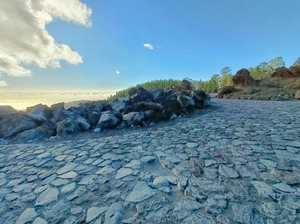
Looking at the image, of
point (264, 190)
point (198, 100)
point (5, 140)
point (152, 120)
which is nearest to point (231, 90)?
point (198, 100)

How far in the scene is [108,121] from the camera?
4934 mm

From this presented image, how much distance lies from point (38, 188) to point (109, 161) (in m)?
0.99

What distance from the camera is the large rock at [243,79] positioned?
15.3 m

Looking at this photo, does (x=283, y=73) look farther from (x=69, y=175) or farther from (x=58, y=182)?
(x=58, y=182)

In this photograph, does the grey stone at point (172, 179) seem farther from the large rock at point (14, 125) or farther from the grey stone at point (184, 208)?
the large rock at point (14, 125)

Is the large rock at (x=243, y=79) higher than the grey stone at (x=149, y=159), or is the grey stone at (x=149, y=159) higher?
the large rock at (x=243, y=79)

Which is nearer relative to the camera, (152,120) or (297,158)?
(297,158)

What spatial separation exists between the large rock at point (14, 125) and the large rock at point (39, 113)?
144 millimetres

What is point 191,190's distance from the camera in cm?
180

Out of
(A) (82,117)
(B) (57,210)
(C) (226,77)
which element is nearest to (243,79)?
(C) (226,77)

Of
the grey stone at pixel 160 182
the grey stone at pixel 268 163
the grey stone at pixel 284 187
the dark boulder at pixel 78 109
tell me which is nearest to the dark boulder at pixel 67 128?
the dark boulder at pixel 78 109

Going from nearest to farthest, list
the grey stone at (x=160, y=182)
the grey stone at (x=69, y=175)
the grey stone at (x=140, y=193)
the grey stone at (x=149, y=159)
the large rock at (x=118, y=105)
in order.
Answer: the grey stone at (x=140, y=193), the grey stone at (x=160, y=182), the grey stone at (x=69, y=175), the grey stone at (x=149, y=159), the large rock at (x=118, y=105)

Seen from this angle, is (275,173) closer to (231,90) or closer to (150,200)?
(150,200)

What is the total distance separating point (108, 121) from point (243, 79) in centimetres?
1540
